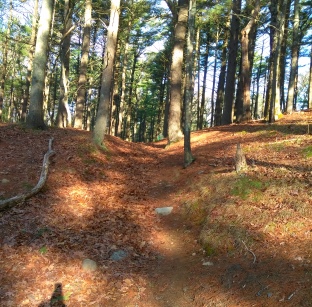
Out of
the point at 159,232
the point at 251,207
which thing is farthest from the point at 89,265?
the point at 251,207

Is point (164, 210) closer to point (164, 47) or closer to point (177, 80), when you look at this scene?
point (177, 80)

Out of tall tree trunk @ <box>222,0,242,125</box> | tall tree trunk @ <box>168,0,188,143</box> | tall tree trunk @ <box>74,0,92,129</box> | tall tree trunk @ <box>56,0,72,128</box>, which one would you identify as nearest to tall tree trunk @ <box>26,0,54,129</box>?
tall tree trunk @ <box>74,0,92,129</box>

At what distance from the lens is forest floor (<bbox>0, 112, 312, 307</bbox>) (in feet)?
16.2

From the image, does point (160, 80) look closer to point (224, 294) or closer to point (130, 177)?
point (130, 177)

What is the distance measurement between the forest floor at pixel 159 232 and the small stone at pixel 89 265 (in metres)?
0.02

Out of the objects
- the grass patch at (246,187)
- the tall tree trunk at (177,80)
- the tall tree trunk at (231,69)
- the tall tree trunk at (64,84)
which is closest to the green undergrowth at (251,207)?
the grass patch at (246,187)

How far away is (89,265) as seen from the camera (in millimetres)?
5746

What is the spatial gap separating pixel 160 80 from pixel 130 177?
2612cm

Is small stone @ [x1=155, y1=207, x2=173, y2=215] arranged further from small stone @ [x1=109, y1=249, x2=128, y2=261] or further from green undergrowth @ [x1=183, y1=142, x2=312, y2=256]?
small stone @ [x1=109, y1=249, x2=128, y2=261]

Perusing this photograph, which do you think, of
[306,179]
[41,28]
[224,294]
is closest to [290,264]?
[224,294]

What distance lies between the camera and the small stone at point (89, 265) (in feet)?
18.7

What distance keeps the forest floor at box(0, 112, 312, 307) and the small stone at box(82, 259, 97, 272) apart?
0.02m

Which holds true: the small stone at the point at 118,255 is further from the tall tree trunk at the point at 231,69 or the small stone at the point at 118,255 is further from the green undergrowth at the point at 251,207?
the tall tree trunk at the point at 231,69

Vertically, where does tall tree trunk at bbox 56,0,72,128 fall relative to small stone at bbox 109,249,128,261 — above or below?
above
